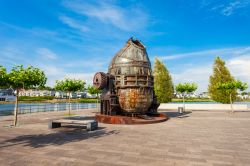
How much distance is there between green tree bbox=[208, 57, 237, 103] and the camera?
38.3 meters

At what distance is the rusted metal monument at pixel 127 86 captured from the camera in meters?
17.2

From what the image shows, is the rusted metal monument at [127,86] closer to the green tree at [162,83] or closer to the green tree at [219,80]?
the green tree at [219,80]

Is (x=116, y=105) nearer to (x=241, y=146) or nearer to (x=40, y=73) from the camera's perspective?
(x=40, y=73)

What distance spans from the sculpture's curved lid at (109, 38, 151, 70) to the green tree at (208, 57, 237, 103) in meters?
25.6

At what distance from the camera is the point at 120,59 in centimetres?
1822

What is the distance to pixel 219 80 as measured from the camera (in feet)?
130

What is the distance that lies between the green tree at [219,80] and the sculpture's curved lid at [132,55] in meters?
25.6

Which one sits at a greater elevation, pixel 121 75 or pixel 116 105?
pixel 121 75

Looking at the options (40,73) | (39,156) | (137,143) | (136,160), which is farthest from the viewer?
(40,73)

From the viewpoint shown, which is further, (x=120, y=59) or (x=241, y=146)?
(x=120, y=59)

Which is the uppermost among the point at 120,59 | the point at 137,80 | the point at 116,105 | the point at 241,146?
the point at 120,59

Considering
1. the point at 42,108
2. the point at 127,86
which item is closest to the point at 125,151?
the point at 127,86

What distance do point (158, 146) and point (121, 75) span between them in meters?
9.58

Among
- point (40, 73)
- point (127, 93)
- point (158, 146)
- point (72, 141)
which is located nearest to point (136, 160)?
point (158, 146)
